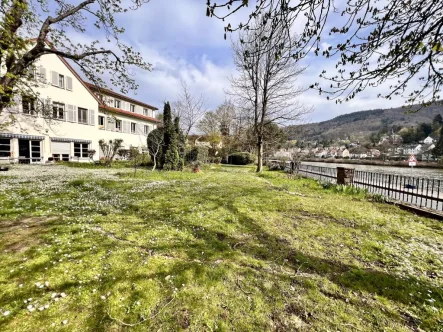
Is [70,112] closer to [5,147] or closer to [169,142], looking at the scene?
[5,147]

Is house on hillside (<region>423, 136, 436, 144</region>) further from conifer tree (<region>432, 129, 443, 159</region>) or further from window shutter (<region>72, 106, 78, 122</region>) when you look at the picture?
window shutter (<region>72, 106, 78, 122</region>)

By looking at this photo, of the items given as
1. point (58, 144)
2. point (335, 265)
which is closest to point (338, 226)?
point (335, 265)

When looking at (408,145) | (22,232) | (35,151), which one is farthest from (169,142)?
(408,145)

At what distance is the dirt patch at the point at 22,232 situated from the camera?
10.3ft

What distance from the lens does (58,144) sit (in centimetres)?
1936

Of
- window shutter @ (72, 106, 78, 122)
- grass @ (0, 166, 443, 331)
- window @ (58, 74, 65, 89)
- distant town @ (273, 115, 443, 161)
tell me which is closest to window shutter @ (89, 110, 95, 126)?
window shutter @ (72, 106, 78, 122)

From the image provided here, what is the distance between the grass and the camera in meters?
2.04

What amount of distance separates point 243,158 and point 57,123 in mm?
22066

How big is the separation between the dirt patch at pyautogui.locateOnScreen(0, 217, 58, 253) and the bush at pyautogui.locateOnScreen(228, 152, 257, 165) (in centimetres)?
2565

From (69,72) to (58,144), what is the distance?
7549 mm

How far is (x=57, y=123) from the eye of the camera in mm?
18938

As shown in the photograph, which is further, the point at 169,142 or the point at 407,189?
the point at 169,142

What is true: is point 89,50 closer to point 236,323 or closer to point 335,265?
point 236,323

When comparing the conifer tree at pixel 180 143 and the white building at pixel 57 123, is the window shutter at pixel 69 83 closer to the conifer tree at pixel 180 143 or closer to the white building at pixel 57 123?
the white building at pixel 57 123
